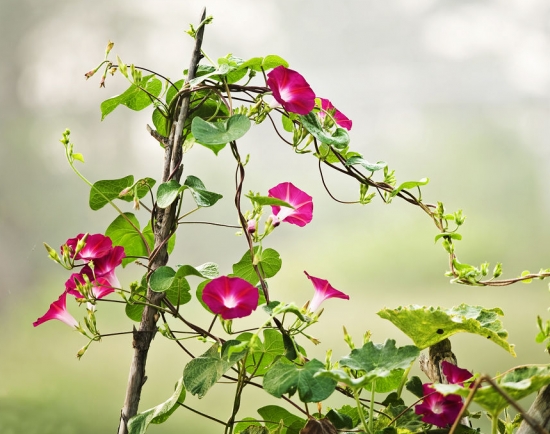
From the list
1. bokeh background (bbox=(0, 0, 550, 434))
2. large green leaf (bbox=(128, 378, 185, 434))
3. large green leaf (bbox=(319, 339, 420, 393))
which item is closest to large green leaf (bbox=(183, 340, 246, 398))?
large green leaf (bbox=(128, 378, 185, 434))

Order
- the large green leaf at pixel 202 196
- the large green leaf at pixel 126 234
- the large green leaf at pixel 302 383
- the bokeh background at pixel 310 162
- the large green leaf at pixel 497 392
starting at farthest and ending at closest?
the bokeh background at pixel 310 162
the large green leaf at pixel 126 234
the large green leaf at pixel 202 196
the large green leaf at pixel 302 383
the large green leaf at pixel 497 392

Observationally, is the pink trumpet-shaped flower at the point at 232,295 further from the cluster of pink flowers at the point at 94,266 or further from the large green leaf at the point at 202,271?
the cluster of pink flowers at the point at 94,266

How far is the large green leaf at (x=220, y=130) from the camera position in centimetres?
73

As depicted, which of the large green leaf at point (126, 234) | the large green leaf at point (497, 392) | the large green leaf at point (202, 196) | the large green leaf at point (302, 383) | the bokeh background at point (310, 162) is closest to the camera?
the large green leaf at point (497, 392)

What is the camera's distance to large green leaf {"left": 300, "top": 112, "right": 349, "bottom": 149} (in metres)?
0.79

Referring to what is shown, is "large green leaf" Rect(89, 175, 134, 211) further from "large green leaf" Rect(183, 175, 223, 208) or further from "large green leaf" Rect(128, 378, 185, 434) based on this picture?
"large green leaf" Rect(128, 378, 185, 434)

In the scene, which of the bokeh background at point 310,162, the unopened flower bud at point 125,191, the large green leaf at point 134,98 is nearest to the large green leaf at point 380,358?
the unopened flower bud at point 125,191

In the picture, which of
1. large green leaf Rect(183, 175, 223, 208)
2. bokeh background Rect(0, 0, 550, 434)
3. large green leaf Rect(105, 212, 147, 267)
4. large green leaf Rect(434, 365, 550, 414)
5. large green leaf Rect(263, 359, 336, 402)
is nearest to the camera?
large green leaf Rect(434, 365, 550, 414)

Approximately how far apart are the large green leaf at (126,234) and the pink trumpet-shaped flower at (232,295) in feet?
0.71

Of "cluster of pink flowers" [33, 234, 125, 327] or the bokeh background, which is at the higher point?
the bokeh background

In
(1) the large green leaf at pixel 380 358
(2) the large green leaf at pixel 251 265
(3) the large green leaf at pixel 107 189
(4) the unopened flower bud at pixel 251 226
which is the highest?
(3) the large green leaf at pixel 107 189

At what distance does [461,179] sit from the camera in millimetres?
1476

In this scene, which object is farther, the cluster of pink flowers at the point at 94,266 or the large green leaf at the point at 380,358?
the cluster of pink flowers at the point at 94,266

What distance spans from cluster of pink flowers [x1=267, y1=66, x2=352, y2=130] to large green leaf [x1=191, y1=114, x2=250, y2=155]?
55 mm
